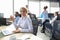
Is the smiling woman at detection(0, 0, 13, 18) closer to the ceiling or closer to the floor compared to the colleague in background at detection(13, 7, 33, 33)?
closer to the ceiling

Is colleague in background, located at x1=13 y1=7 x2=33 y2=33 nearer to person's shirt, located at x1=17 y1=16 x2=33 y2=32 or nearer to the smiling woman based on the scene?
person's shirt, located at x1=17 y1=16 x2=33 y2=32

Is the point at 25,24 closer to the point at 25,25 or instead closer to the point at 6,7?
the point at 25,25

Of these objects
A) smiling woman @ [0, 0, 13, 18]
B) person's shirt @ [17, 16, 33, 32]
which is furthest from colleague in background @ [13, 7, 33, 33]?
smiling woman @ [0, 0, 13, 18]

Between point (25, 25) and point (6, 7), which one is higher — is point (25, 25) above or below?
below

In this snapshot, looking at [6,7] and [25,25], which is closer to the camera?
[25,25]

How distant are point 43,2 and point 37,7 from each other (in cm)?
53

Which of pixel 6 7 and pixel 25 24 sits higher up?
pixel 6 7

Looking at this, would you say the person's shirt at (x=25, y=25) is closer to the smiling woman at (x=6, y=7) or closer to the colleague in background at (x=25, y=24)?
the colleague in background at (x=25, y=24)

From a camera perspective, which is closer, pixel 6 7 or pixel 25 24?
pixel 25 24

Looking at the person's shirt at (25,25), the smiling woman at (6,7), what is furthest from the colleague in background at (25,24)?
the smiling woman at (6,7)

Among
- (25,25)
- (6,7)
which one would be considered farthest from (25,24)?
(6,7)

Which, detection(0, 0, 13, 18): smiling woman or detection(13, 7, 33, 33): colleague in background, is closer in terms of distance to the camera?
detection(13, 7, 33, 33): colleague in background

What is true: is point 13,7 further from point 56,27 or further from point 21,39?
point 21,39

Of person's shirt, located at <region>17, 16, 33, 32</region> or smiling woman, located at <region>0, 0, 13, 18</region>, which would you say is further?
smiling woman, located at <region>0, 0, 13, 18</region>
